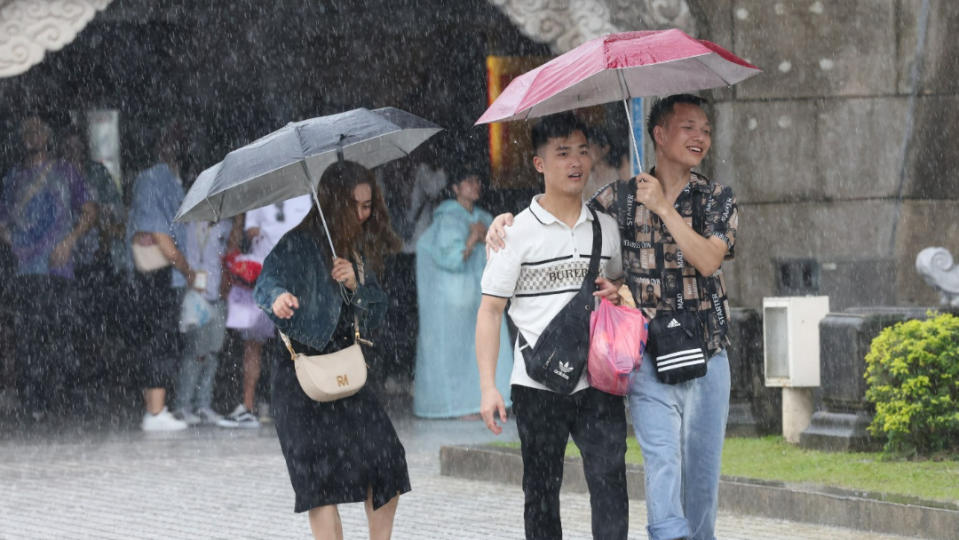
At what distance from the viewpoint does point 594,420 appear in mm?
5852

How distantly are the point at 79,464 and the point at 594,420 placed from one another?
650cm

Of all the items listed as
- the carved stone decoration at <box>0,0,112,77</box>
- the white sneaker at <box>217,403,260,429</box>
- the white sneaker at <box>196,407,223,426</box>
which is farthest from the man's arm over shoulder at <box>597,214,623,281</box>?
the white sneaker at <box>196,407,223,426</box>

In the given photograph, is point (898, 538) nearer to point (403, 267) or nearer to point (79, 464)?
point (79, 464)

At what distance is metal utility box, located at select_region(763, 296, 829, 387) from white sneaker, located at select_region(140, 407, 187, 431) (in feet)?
15.7

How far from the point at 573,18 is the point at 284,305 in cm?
666

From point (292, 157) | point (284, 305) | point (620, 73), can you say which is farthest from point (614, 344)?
point (292, 157)

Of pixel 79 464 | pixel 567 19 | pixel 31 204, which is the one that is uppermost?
pixel 567 19

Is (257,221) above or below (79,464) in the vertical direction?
above

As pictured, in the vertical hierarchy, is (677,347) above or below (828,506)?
above

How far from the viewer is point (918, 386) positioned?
933 cm

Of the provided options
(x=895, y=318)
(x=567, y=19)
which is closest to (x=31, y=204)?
(x=567, y=19)

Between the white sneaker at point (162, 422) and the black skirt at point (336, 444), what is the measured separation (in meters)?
6.71

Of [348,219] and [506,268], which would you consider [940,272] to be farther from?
[506,268]

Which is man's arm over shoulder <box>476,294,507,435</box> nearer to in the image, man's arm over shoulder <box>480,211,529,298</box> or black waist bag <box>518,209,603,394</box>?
man's arm over shoulder <box>480,211,529,298</box>
